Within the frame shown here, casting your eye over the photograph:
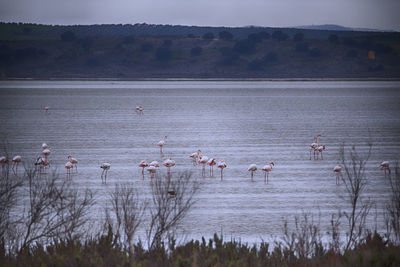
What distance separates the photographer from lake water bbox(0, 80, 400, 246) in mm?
14094

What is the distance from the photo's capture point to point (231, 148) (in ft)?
79.7

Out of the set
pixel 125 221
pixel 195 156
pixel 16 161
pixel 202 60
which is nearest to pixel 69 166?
pixel 16 161

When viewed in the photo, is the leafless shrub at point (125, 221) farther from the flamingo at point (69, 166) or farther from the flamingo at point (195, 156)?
the flamingo at point (195, 156)

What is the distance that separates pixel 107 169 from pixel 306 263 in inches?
439

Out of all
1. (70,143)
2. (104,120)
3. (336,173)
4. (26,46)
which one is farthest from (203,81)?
(336,173)

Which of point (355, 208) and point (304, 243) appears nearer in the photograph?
point (304, 243)

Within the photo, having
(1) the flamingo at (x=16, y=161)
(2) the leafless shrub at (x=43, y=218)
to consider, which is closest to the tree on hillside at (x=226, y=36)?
(1) the flamingo at (x=16, y=161)

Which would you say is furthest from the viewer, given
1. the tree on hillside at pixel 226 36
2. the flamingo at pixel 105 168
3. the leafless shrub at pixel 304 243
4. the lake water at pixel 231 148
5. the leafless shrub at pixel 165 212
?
the tree on hillside at pixel 226 36

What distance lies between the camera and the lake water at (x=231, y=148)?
46.2 feet

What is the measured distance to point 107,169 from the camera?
18.0 metres

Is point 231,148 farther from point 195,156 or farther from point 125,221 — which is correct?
point 125,221

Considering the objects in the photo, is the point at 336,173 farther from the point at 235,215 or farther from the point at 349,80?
the point at 349,80

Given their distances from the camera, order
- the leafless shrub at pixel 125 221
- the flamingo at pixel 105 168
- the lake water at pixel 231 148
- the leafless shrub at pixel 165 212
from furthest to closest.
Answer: the flamingo at pixel 105 168, the lake water at pixel 231 148, the leafless shrub at pixel 165 212, the leafless shrub at pixel 125 221

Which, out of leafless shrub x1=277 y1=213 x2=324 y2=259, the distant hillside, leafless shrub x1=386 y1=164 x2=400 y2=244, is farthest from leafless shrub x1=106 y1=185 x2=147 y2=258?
the distant hillside
